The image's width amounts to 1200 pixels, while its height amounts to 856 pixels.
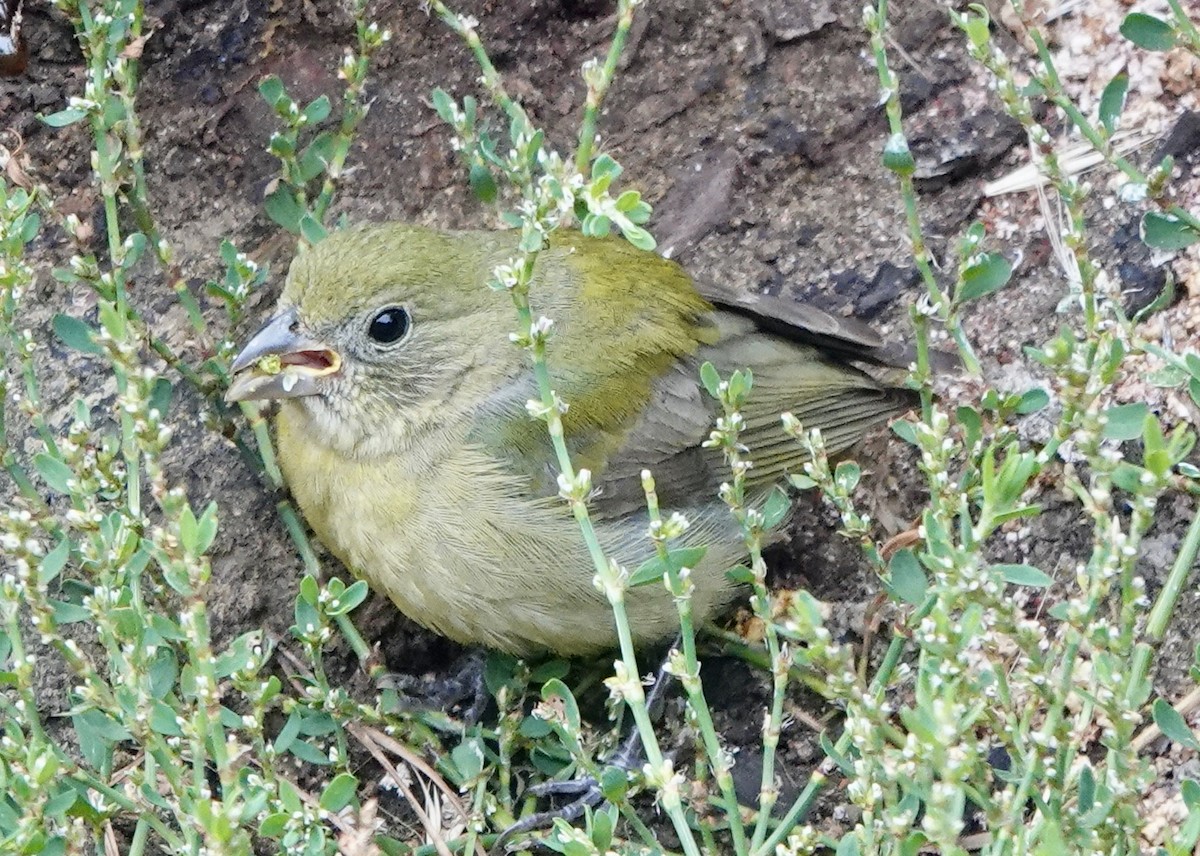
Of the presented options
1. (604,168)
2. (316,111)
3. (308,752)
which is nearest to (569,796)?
(308,752)

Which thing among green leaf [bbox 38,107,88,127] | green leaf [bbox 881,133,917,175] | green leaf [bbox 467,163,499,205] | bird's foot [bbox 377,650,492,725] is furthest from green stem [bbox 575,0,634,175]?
bird's foot [bbox 377,650,492,725]

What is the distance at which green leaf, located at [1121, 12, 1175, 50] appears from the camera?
2.79 m

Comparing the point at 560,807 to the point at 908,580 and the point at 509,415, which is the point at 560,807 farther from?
the point at 908,580

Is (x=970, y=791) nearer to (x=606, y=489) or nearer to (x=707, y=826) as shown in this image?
(x=707, y=826)

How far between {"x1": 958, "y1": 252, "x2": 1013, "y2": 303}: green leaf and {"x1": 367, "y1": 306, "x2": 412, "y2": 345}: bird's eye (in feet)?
4.75

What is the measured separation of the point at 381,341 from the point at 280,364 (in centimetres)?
27

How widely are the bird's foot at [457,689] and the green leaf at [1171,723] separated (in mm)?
1805

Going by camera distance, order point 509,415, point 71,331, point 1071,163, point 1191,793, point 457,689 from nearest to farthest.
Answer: point 1191,793, point 71,331, point 509,415, point 457,689, point 1071,163

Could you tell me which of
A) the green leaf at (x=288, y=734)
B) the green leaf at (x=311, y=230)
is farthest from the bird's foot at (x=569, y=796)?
the green leaf at (x=311, y=230)

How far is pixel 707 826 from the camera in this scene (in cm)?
281

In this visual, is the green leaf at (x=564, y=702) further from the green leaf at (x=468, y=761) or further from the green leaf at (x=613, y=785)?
the green leaf at (x=468, y=761)

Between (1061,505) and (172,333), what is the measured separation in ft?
7.99

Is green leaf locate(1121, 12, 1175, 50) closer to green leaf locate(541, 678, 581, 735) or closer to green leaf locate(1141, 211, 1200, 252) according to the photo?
green leaf locate(1141, 211, 1200, 252)

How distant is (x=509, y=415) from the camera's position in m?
3.60
